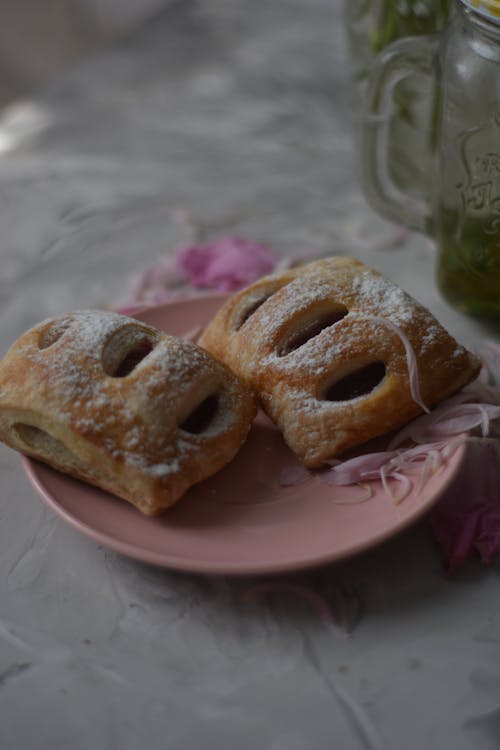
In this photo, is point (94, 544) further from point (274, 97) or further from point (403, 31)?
point (274, 97)

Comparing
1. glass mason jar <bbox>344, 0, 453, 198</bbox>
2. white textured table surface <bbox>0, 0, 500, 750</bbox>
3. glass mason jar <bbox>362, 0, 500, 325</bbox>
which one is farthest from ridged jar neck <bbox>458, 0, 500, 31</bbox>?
white textured table surface <bbox>0, 0, 500, 750</bbox>

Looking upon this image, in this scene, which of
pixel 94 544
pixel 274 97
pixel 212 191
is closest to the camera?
pixel 94 544

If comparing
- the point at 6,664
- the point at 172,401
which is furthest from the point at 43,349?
the point at 6,664

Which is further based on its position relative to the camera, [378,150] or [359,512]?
[378,150]

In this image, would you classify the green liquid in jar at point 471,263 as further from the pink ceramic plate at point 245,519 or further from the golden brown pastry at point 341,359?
the pink ceramic plate at point 245,519

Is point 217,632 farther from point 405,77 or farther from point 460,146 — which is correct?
point 405,77

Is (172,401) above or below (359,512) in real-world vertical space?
above

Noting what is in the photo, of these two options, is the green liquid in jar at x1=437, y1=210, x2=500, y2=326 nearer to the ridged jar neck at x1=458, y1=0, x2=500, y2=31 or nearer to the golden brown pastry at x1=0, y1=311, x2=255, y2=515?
the ridged jar neck at x1=458, y1=0, x2=500, y2=31
